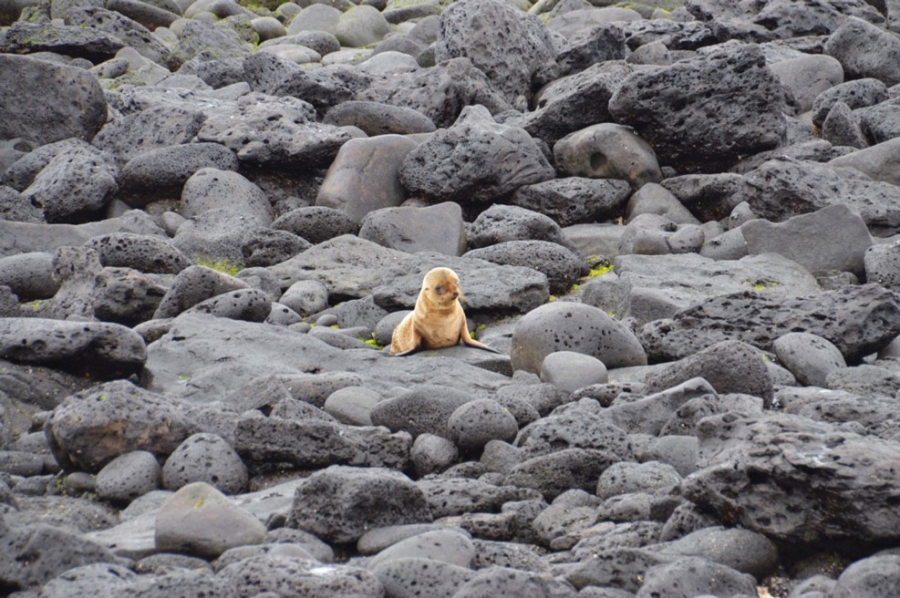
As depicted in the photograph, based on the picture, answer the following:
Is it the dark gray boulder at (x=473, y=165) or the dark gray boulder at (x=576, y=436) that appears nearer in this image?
the dark gray boulder at (x=576, y=436)

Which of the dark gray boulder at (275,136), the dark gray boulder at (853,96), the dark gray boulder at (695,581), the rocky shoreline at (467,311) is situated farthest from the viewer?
the dark gray boulder at (853,96)

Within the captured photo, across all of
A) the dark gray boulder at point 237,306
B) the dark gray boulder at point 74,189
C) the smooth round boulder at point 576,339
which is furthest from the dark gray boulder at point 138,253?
the smooth round boulder at point 576,339

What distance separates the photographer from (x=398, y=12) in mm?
28766

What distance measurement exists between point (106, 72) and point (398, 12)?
1078 cm

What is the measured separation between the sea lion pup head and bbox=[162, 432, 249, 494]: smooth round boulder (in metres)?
3.56

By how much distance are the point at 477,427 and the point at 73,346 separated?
10.0 ft

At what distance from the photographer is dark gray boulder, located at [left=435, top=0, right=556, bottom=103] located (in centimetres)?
1798

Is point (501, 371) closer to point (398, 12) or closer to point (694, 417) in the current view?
point (694, 417)

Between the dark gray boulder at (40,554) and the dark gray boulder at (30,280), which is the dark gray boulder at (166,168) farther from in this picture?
the dark gray boulder at (40,554)

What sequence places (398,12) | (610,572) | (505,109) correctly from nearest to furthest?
(610,572) < (505,109) < (398,12)

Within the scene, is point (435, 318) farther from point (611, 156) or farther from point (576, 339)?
point (611, 156)

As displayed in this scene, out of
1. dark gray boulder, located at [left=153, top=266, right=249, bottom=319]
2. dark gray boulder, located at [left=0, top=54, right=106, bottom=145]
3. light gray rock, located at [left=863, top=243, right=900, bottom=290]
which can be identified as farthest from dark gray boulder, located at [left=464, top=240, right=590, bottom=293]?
dark gray boulder, located at [left=0, top=54, right=106, bottom=145]

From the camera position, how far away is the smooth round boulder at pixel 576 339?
27.8ft

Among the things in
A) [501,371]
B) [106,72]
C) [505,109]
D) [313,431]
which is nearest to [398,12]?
[106,72]
